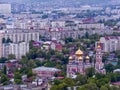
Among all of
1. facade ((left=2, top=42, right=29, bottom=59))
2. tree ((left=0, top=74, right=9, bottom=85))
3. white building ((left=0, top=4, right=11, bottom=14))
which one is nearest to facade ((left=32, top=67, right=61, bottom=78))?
tree ((left=0, top=74, right=9, bottom=85))

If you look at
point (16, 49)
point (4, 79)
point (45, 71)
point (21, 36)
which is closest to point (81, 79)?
point (4, 79)

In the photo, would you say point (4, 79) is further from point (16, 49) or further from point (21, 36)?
point (21, 36)

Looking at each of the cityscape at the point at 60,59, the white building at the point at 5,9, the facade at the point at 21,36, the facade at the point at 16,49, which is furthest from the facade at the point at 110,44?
the white building at the point at 5,9

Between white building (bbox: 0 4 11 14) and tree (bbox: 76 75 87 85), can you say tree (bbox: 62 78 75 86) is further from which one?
white building (bbox: 0 4 11 14)

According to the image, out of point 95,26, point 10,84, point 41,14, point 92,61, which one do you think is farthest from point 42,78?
point 41,14

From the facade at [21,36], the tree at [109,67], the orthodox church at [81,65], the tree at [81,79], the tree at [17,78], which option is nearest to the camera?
the tree at [81,79]

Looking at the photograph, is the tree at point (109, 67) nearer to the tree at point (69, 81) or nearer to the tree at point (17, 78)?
the tree at point (17, 78)

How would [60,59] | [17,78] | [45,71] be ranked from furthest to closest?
[60,59] → [45,71] → [17,78]
